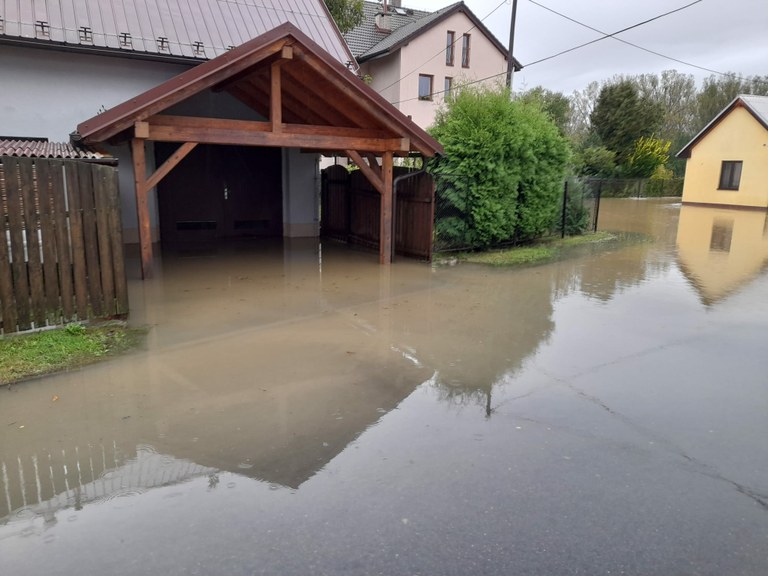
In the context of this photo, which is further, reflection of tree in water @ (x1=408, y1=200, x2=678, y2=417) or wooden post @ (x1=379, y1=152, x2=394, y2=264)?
wooden post @ (x1=379, y1=152, x2=394, y2=264)

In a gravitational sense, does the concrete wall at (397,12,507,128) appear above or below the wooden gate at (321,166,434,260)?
above

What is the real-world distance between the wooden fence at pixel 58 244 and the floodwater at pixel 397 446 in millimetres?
739

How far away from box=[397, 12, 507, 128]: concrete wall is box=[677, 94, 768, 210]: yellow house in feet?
38.7

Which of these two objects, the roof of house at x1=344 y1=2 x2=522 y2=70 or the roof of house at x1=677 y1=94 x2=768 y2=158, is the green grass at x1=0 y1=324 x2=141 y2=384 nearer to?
the roof of house at x1=344 y1=2 x2=522 y2=70

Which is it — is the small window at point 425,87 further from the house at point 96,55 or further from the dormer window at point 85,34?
the dormer window at point 85,34

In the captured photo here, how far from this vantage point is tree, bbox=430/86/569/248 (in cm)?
1186

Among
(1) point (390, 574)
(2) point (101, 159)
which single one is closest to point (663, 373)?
(1) point (390, 574)

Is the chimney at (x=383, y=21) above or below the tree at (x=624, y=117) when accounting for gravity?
above

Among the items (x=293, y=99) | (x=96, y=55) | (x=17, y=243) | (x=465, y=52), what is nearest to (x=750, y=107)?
(x=465, y=52)

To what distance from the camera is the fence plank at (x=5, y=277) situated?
5.73 m

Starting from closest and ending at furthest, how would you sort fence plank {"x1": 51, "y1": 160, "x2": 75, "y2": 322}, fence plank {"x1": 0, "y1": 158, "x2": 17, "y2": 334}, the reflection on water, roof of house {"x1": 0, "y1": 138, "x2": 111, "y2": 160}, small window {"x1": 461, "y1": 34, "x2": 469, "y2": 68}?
1. fence plank {"x1": 0, "y1": 158, "x2": 17, "y2": 334}
2. fence plank {"x1": 51, "y1": 160, "x2": 75, "y2": 322}
3. roof of house {"x1": 0, "y1": 138, "x2": 111, "y2": 160}
4. the reflection on water
5. small window {"x1": 461, "y1": 34, "x2": 469, "y2": 68}

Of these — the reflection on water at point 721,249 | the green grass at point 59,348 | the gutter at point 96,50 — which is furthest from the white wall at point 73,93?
the reflection on water at point 721,249

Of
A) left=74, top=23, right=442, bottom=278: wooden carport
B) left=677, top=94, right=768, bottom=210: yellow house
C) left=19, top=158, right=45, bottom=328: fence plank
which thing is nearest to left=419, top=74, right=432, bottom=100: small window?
left=677, top=94, right=768, bottom=210: yellow house

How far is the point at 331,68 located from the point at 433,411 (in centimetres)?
659
